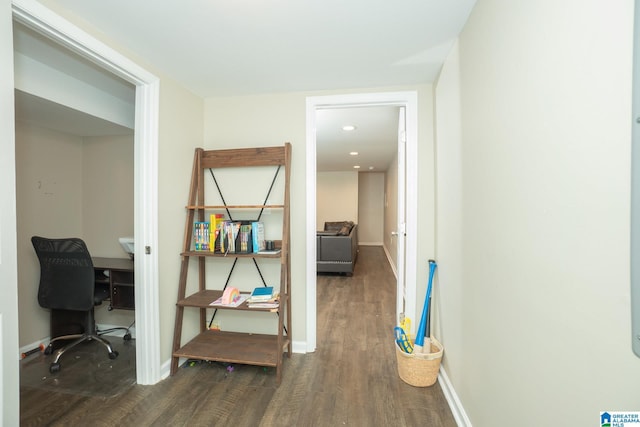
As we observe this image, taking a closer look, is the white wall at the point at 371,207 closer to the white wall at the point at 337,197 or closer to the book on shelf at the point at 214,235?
the white wall at the point at 337,197

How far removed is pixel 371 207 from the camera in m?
8.66

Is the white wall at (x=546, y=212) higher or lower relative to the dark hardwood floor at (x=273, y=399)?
higher

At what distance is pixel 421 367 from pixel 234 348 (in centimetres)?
138

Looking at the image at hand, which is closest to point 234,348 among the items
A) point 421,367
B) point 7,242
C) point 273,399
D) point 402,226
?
point 273,399

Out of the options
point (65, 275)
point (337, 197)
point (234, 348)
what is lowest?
point (234, 348)

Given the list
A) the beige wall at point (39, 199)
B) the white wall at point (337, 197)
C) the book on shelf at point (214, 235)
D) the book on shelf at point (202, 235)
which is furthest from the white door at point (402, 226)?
the white wall at point (337, 197)

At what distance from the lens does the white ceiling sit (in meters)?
1.36

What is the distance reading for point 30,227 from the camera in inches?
97.7

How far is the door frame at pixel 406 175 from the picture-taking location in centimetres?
219

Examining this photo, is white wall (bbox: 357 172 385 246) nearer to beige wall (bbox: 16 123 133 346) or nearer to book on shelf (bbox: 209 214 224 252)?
beige wall (bbox: 16 123 133 346)

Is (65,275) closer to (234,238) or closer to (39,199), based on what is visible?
(39,199)

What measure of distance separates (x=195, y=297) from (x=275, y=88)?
183 cm

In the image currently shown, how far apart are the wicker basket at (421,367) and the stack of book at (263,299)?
986mm

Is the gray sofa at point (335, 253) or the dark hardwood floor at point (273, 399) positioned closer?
the dark hardwood floor at point (273, 399)
